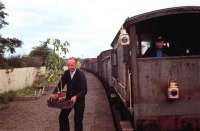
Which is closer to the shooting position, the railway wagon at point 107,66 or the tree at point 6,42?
the railway wagon at point 107,66

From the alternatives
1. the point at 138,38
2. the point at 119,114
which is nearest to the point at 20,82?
the point at 119,114

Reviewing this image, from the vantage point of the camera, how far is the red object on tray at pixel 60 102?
1170cm

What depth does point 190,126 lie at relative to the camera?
1229 centimetres

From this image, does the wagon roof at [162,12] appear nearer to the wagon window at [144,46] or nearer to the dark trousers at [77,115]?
the wagon window at [144,46]

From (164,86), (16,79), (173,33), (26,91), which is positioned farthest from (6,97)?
(164,86)

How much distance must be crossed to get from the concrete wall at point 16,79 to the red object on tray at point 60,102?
15.7 meters

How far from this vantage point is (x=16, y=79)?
31.6 metres

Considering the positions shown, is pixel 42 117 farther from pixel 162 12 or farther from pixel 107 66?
pixel 107 66

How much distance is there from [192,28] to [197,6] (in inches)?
36.4

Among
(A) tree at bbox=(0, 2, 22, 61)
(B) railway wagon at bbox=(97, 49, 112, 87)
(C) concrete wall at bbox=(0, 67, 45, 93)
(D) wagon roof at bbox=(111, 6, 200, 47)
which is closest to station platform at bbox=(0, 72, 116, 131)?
(B) railway wagon at bbox=(97, 49, 112, 87)

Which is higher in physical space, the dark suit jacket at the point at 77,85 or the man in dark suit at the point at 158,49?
the man in dark suit at the point at 158,49

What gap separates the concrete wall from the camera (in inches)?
1119

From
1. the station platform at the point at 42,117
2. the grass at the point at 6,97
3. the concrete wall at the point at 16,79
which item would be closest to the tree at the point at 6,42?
the concrete wall at the point at 16,79

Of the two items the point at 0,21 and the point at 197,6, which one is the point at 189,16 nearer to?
the point at 197,6
